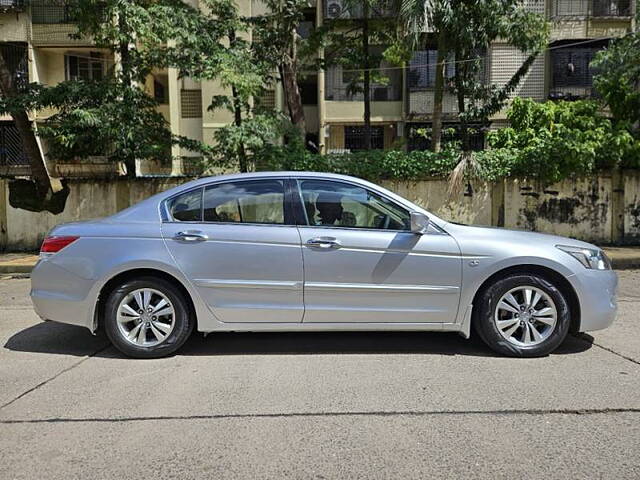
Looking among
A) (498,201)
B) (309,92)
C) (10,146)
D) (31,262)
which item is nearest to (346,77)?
(309,92)

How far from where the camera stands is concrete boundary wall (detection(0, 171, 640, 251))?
13.4 meters

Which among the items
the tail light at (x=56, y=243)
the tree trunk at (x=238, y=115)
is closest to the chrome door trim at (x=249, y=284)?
the tail light at (x=56, y=243)

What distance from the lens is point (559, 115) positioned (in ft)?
45.0

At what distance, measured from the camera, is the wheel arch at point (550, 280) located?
17.0 ft

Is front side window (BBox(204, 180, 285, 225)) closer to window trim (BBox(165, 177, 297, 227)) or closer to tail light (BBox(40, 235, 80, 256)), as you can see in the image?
window trim (BBox(165, 177, 297, 227))

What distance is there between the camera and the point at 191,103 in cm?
2462

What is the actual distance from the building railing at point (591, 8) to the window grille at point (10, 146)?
2222cm

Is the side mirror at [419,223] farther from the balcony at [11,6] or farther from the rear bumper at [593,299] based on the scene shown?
the balcony at [11,6]

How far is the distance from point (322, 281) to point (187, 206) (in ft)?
4.82

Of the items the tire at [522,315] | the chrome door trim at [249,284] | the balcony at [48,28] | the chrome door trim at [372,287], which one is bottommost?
the tire at [522,315]

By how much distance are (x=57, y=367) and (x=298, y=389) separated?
228 centimetres

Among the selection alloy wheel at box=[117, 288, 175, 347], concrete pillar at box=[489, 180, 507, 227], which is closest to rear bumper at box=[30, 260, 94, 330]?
alloy wheel at box=[117, 288, 175, 347]

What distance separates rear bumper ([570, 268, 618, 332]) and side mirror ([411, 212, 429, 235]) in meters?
1.39

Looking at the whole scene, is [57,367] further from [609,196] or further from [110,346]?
[609,196]
